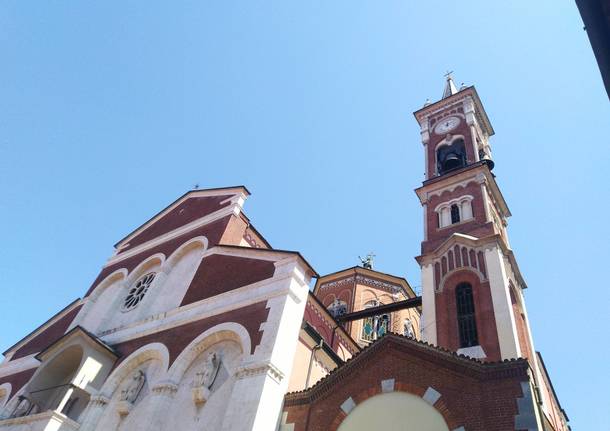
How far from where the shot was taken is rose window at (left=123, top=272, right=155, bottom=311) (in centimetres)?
1859

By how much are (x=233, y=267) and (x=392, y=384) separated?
751cm

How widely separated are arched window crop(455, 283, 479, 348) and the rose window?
12.9 m

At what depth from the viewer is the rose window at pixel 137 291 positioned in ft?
61.0

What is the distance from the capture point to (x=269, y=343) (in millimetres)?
11805

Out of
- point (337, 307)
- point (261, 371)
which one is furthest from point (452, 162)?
point (261, 371)

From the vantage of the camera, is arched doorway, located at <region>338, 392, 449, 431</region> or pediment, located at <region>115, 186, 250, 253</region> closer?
arched doorway, located at <region>338, 392, 449, 431</region>

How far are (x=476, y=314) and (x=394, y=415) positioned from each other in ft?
27.5

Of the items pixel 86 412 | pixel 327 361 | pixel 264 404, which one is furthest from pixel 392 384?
pixel 86 412

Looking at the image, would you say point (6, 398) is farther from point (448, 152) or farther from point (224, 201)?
point (448, 152)

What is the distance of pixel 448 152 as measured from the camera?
86.4 ft

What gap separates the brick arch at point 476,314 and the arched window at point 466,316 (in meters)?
0.16

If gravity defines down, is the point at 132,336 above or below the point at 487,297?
below

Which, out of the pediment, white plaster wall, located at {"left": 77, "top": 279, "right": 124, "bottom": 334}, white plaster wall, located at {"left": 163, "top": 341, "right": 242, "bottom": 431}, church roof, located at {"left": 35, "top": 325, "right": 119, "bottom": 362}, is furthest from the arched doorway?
white plaster wall, located at {"left": 77, "top": 279, "right": 124, "bottom": 334}

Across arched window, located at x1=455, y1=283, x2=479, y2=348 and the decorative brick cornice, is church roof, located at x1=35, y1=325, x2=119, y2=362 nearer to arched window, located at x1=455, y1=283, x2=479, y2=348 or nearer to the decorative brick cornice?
arched window, located at x1=455, y1=283, x2=479, y2=348
